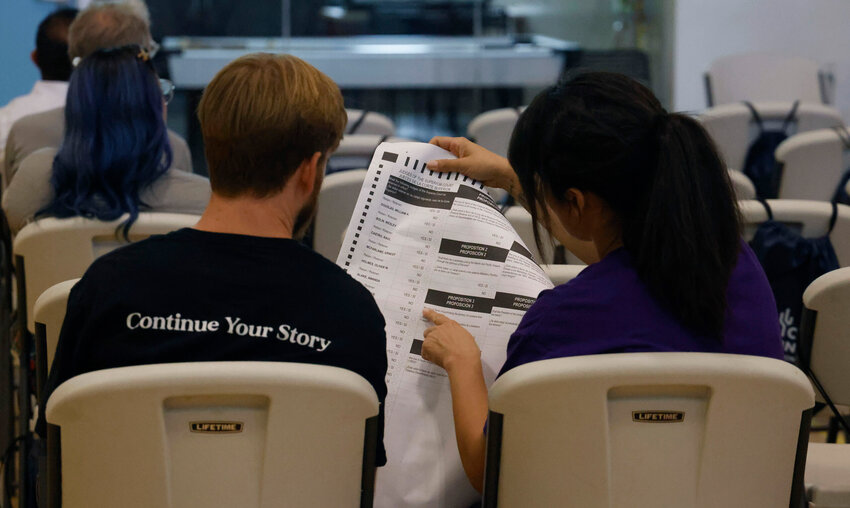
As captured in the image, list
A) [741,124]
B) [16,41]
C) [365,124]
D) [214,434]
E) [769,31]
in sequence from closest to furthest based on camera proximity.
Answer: [214,434], [365,124], [741,124], [16,41], [769,31]

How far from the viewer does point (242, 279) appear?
1.18 metres

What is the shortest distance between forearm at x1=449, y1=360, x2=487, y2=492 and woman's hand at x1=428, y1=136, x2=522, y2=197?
1.12 ft

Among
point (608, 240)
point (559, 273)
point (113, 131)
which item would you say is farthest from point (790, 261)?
point (113, 131)

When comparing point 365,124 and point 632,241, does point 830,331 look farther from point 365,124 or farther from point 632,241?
point 365,124

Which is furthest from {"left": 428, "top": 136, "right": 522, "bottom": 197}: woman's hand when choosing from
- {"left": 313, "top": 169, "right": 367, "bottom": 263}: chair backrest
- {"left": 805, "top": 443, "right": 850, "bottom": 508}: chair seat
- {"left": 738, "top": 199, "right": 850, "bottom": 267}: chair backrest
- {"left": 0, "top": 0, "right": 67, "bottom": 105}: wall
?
{"left": 0, "top": 0, "right": 67, "bottom": 105}: wall

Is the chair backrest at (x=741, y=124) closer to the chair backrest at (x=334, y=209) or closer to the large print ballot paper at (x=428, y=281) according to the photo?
the chair backrest at (x=334, y=209)

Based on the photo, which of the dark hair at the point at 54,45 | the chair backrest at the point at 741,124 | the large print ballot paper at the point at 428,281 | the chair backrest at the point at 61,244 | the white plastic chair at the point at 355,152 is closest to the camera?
the large print ballot paper at the point at 428,281

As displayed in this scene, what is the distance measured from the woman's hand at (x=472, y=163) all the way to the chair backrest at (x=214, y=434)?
0.52m

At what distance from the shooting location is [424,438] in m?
1.39

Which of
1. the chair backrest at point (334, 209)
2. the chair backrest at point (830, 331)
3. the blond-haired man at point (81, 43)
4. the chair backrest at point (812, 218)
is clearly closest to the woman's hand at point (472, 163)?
the chair backrest at point (830, 331)

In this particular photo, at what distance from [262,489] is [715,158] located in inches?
28.7

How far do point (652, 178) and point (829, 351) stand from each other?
670 millimetres

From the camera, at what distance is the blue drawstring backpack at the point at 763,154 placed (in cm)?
403

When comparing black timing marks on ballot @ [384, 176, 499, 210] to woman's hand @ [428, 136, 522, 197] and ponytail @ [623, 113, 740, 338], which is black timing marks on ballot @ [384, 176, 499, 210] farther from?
ponytail @ [623, 113, 740, 338]
